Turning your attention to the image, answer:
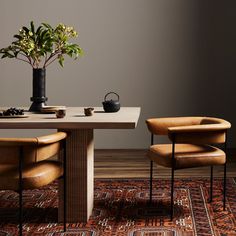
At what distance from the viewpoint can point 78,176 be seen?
3383 millimetres

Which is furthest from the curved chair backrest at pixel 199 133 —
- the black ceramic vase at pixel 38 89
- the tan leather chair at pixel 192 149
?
the black ceramic vase at pixel 38 89

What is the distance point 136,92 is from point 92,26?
3.21ft

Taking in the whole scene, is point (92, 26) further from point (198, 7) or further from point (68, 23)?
point (198, 7)

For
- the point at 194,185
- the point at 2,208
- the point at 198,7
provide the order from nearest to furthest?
the point at 2,208 → the point at 194,185 → the point at 198,7

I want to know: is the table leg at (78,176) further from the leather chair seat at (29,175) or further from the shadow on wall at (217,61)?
the shadow on wall at (217,61)

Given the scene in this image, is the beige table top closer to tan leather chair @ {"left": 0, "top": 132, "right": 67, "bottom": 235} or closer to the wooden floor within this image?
tan leather chair @ {"left": 0, "top": 132, "right": 67, "bottom": 235}

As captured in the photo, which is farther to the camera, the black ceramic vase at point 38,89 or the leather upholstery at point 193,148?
the black ceramic vase at point 38,89

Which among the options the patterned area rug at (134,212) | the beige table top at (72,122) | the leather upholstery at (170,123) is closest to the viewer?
the beige table top at (72,122)

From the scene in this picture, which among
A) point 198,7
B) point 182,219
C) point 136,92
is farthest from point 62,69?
point 182,219

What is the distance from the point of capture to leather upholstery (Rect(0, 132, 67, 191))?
272cm

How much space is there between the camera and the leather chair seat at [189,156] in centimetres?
344

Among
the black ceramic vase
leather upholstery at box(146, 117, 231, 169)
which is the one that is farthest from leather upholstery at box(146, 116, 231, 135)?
the black ceramic vase

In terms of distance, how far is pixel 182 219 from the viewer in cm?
349

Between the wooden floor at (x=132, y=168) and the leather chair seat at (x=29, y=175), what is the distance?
1.87 meters
